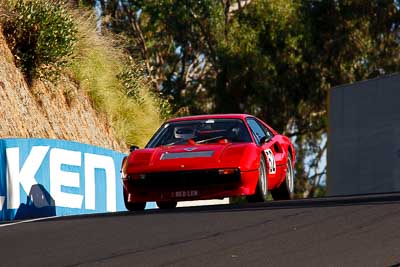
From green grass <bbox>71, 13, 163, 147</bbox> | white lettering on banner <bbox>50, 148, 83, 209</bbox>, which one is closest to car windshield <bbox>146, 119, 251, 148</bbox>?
white lettering on banner <bbox>50, 148, 83, 209</bbox>

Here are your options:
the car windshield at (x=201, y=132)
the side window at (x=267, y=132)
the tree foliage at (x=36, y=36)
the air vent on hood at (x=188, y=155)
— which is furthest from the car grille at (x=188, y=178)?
the tree foliage at (x=36, y=36)

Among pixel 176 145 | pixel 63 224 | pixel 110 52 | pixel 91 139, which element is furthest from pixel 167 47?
pixel 63 224

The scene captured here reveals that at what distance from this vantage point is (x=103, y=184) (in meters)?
19.1

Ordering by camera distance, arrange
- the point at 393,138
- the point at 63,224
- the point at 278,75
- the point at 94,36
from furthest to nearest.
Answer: the point at 278,75 → the point at 94,36 → the point at 393,138 → the point at 63,224

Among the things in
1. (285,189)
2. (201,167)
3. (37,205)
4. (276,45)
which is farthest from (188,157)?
(276,45)

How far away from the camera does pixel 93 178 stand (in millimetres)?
18641

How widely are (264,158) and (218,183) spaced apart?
40.3 inches

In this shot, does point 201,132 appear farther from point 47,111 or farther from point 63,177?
point 47,111

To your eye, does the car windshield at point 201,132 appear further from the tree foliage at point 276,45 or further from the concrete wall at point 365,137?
the tree foliage at point 276,45

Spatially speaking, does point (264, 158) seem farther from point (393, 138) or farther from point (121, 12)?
point (121, 12)

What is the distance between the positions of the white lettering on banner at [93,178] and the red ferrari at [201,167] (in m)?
2.73

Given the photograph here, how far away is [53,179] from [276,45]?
29734 millimetres

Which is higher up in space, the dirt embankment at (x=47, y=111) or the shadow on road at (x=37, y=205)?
the dirt embankment at (x=47, y=111)

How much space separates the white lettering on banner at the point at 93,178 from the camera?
18391 millimetres
